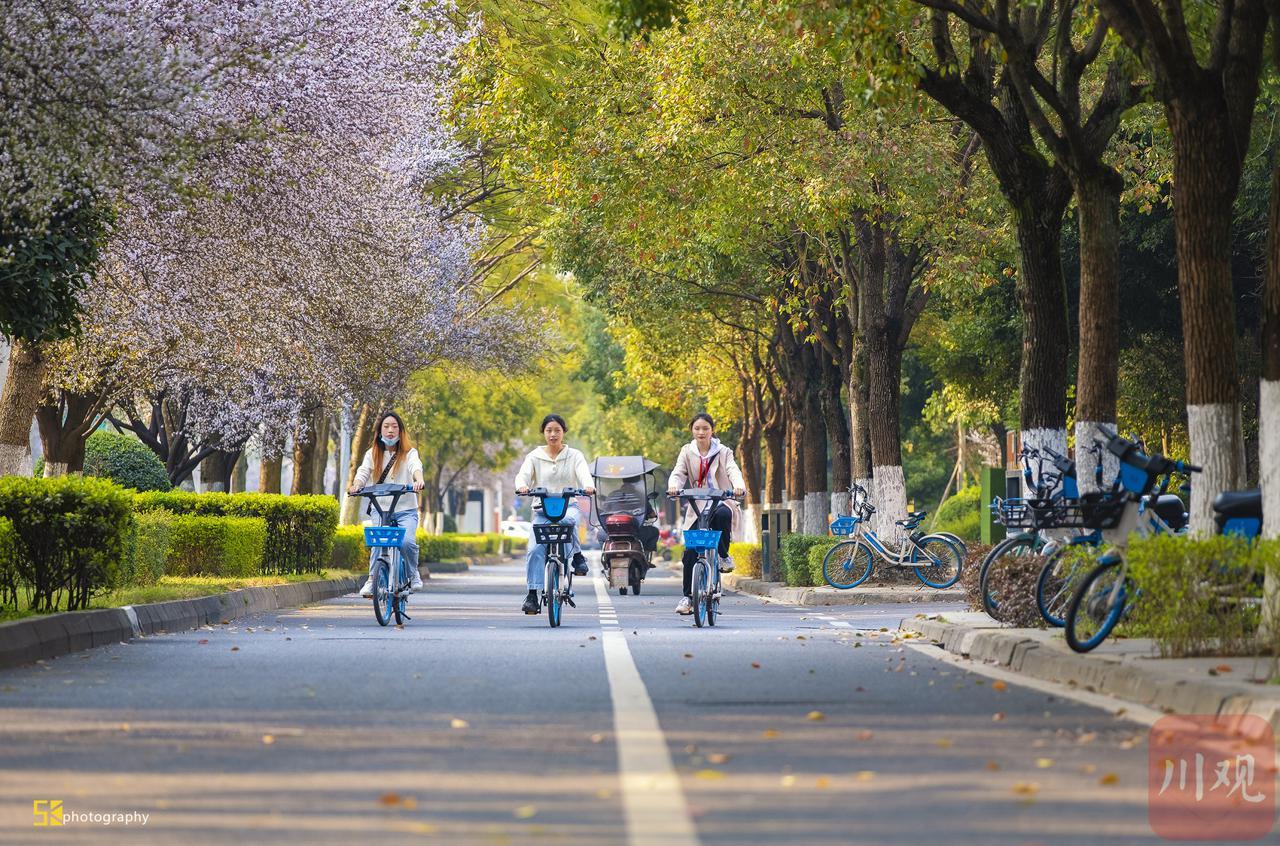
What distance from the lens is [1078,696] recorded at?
11.5 meters

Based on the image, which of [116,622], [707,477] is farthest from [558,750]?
[707,477]

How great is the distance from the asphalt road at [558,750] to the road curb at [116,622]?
364 millimetres

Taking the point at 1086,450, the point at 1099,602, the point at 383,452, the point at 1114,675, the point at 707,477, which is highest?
the point at 383,452

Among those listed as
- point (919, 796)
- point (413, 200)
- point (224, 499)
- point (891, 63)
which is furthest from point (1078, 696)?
point (413, 200)

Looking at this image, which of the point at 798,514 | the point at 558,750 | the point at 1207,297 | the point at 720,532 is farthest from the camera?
the point at 798,514

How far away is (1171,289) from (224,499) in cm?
1742

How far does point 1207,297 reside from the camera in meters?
14.6

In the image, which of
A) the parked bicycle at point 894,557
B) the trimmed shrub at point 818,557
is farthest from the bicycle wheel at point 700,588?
the trimmed shrub at point 818,557

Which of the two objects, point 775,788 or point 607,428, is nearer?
point 775,788

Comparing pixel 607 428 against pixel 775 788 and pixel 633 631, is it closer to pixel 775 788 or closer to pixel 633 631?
pixel 633 631

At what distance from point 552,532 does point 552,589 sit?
1.82ft

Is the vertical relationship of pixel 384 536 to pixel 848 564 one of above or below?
above

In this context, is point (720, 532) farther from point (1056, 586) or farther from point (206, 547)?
point (206, 547)

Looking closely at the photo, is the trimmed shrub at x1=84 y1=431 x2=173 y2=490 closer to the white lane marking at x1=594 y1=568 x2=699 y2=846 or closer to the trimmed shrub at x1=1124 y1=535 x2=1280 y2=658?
the white lane marking at x1=594 y1=568 x2=699 y2=846
